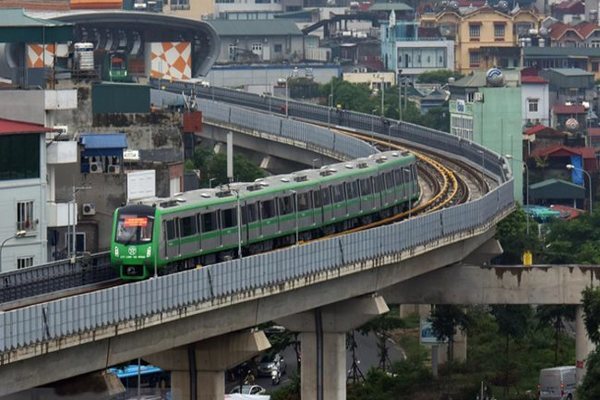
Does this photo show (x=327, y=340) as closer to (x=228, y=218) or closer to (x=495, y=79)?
(x=228, y=218)

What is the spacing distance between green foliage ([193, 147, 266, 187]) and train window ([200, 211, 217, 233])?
2366 inches

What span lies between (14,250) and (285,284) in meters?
12.8

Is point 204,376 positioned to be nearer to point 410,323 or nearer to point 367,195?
point 367,195

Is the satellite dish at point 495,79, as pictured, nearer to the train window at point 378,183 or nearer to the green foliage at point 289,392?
the train window at point 378,183

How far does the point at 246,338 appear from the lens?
281ft

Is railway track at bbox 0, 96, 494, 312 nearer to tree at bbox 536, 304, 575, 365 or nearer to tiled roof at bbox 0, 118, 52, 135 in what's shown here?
tree at bbox 536, 304, 575, 365

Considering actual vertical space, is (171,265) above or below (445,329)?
above

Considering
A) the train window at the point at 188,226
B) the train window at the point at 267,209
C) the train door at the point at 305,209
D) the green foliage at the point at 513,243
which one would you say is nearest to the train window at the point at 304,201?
the train door at the point at 305,209

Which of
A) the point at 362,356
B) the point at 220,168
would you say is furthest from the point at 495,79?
the point at 362,356

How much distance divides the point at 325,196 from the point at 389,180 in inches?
419

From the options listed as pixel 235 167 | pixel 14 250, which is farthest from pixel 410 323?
pixel 14 250

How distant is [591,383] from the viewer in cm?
9406

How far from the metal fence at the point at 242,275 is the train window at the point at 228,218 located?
12.8ft

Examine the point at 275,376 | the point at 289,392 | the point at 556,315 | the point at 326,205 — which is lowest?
the point at 275,376
